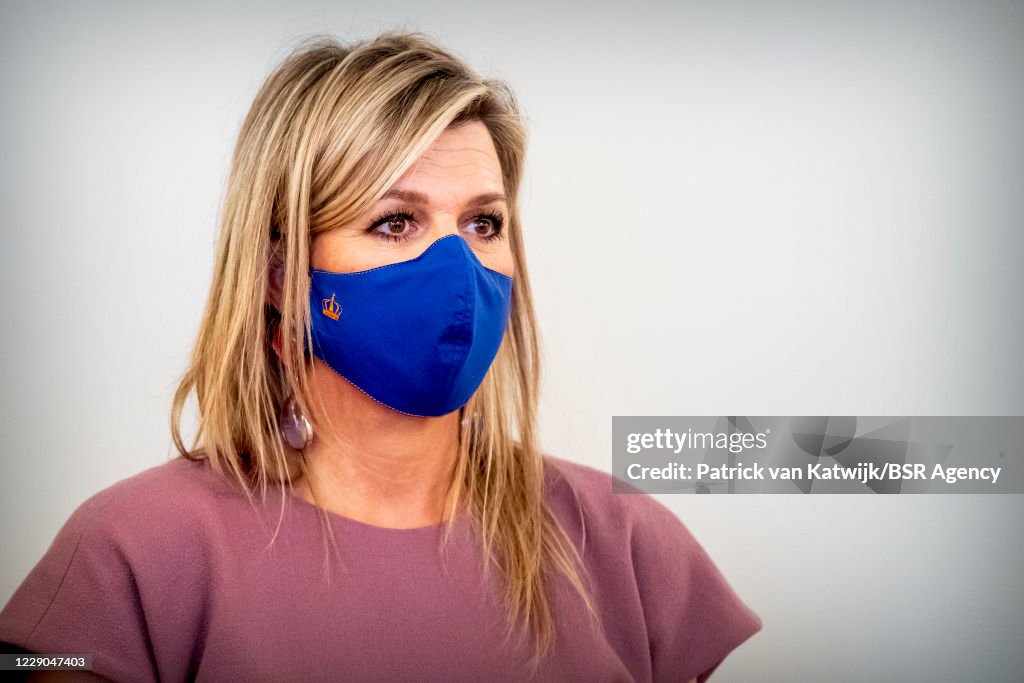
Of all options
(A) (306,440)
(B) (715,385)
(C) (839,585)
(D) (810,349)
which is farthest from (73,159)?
(C) (839,585)

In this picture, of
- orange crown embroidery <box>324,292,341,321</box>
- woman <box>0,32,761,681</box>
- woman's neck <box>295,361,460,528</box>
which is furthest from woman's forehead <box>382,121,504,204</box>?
woman's neck <box>295,361,460,528</box>

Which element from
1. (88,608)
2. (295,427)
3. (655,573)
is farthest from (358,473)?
(655,573)

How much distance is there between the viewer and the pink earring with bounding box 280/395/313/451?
1.80m

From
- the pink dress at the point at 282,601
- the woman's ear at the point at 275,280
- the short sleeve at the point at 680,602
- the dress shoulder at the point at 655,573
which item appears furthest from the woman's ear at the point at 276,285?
the short sleeve at the point at 680,602

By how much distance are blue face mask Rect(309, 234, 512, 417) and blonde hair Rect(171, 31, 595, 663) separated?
7cm

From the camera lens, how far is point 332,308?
169 cm

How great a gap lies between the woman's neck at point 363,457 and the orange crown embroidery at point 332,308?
4.1 inches

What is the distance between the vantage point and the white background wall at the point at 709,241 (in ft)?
7.78

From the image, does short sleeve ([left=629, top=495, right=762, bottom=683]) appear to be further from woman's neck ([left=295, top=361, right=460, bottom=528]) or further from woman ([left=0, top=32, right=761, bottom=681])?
woman's neck ([left=295, top=361, right=460, bottom=528])

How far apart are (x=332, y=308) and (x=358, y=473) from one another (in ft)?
0.93

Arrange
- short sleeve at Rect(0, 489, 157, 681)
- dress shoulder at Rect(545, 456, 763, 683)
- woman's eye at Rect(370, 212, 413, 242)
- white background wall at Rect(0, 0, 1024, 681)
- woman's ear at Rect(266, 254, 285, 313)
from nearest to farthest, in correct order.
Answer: short sleeve at Rect(0, 489, 157, 681) → woman's eye at Rect(370, 212, 413, 242) → woman's ear at Rect(266, 254, 285, 313) → dress shoulder at Rect(545, 456, 763, 683) → white background wall at Rect(0, 0, 1024, 681)

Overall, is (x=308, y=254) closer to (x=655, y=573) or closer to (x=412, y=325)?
(x=412, y=325)

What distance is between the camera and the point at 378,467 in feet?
5.84

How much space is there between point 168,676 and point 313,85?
3.12 ft
